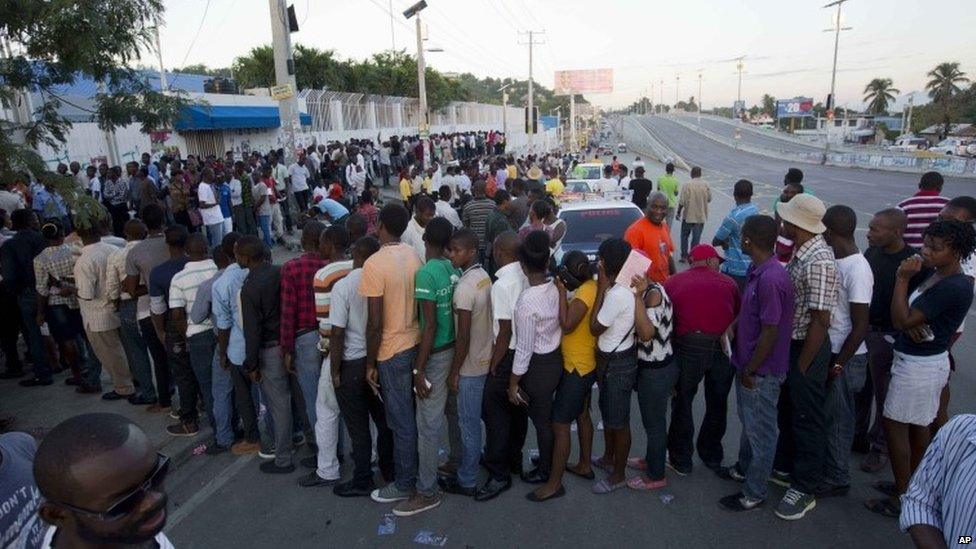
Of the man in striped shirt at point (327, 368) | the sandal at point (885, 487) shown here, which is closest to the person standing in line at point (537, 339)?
the man in striped shirt at point (327, 368)

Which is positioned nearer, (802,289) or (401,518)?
(802,289)

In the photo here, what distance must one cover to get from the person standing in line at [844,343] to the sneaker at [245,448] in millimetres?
4243

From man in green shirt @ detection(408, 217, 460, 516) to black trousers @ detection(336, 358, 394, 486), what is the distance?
37 centimetres

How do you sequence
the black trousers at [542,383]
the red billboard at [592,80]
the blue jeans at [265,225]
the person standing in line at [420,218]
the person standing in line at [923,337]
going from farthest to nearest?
1. the red billboard at [592,80]
2. the blue jeans at [265,225]
3. the person standing in line at [420,218]
4. the black trousers at [542,383]
5. the person standing in line at [923,337]

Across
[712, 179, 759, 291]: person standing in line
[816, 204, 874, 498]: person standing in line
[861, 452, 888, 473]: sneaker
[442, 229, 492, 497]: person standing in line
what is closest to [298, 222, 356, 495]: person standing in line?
[442, 229, 492, 497]: person standing in line

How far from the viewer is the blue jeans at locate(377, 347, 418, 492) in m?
3.79

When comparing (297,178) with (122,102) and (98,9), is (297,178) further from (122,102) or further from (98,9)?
(98,9)

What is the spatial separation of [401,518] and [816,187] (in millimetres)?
27531

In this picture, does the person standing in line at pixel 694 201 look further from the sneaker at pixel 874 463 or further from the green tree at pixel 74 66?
the green tree at pixel 74 66

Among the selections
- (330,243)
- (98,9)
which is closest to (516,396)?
(330,243)

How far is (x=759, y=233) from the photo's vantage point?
3463 mm

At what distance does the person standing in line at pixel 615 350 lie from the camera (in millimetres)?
3588

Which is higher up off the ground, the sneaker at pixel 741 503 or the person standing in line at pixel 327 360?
the person standing in line at pixel 327 360

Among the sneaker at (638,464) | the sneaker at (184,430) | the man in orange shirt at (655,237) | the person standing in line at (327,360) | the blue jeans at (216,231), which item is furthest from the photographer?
the blue jeans at (216,231)
